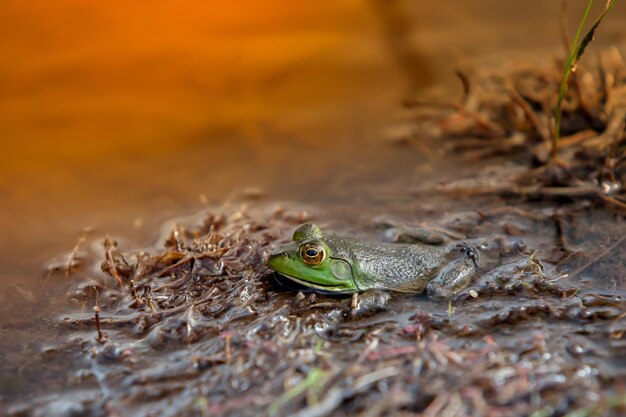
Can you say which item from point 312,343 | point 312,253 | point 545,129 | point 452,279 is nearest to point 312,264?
point 312,253

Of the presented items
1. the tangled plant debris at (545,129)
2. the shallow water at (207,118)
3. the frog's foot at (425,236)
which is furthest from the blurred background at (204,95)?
the frog's foot at (425,236)

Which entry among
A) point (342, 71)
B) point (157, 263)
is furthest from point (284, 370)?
point (342, 71)

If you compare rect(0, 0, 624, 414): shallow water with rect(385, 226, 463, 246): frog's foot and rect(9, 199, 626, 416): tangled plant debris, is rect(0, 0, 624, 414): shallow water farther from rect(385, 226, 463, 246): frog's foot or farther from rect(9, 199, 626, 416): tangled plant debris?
rect(385, 226, 463, 246): frog's foot

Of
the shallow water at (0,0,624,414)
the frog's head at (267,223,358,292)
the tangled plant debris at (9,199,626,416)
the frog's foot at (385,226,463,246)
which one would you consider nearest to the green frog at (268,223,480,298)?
the frog's head at (267,223,358,292)

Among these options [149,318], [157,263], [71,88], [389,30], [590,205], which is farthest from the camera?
[389,30]

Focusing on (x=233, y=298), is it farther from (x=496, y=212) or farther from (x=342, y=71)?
(x=342, y=71)

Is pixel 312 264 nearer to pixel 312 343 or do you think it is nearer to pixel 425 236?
pixel 312 343

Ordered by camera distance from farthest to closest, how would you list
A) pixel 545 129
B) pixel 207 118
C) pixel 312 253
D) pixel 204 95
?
pixel 204 95, pixel 207 118, pixel 545 129, pixel 312 253
